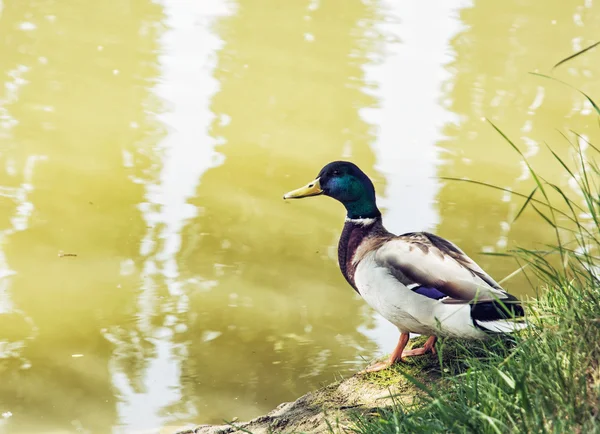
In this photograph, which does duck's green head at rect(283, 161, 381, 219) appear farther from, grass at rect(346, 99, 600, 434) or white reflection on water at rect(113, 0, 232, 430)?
grass at rect(346, 99, 600, 434)

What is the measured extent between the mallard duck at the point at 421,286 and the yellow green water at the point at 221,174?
0.56 m

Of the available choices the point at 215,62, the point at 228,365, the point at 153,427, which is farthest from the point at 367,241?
the point at 215,62

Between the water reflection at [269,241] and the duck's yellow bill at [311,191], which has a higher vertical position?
the duck's yellow bill at [311,191]

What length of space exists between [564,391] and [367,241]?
1.71 m

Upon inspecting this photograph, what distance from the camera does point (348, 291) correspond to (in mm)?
4945

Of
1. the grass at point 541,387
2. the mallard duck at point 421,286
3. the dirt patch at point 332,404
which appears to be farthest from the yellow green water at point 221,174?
the grass at point 541,387

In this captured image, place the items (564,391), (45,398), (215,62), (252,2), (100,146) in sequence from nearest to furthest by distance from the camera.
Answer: (564,391)
(45,398)
(100,146)
(215,62)
(252,2)

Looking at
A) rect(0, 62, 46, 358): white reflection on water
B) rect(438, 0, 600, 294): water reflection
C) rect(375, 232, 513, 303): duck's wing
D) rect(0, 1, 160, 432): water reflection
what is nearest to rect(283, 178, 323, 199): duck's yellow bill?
rect(375, 232, 513, 303): duck's wing

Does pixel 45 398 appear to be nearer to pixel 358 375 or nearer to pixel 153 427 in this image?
pixel 153 427

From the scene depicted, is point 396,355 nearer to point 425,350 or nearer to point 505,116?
point 425,350

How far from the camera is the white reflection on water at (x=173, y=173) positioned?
3.96 m

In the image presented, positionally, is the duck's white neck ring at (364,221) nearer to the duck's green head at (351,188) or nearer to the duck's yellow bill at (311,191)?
the duck's green head at (351,188)

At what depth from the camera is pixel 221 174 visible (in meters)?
6.27

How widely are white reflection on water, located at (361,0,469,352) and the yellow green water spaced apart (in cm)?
3
